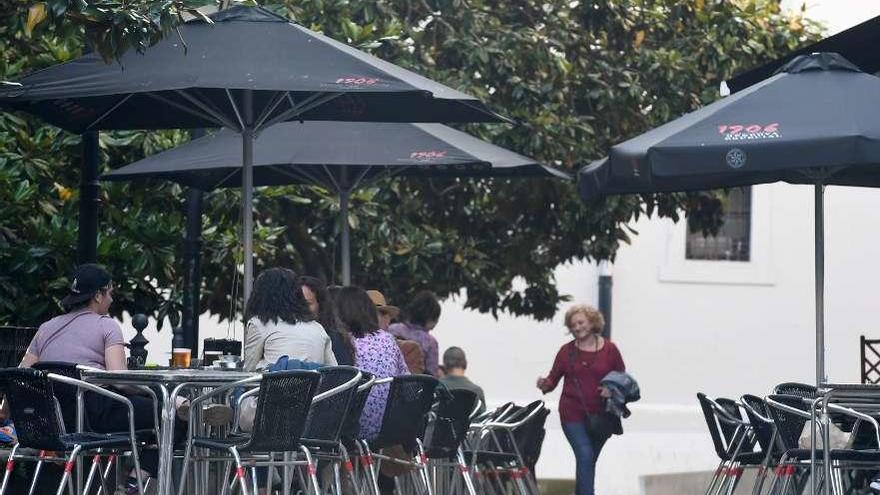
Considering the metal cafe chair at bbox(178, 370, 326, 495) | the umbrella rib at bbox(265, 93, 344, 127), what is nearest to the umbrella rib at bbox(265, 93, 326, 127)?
the umbrella rib at bbox(265, 93, 344, 127)

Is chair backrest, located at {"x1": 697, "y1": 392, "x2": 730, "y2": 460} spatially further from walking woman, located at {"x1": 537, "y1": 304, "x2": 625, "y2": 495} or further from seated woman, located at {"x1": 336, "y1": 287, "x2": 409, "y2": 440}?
walking woman, located at {"x1": 537, "y1": 304, "x2": 625, "y2": 495}

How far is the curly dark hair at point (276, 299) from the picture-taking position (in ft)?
30.1

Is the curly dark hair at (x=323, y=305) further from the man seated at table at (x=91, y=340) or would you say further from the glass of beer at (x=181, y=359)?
the man seated at table at (x=91, y=340)

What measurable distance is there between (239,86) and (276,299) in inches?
41.2

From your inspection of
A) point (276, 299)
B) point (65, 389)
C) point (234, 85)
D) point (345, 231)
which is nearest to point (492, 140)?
point (345, 231)

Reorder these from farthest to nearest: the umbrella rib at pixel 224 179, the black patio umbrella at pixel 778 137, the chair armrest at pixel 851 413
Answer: the umbrella rib at pixel 224 179 < the black patio umbrella at pixel 778 137 < the chair armrest at pixel 851 413

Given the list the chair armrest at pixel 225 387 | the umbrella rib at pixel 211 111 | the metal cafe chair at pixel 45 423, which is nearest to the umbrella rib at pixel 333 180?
the umbrella rib at pixel 211 111

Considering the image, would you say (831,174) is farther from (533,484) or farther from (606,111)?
(606,111)

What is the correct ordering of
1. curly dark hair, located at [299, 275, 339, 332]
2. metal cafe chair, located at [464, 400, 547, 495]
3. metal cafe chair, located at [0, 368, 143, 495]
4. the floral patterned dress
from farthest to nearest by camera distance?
1. metal cafe chair, located at [464, 400, 547, 495]
2. curly dark hair, located at [299, 275, 339, 332]
3. the floral patterned dress
4. metal cafe chair, located at [0, 368, 143, 495]

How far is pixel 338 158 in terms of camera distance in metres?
11.9

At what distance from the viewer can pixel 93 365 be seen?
8.92 metres

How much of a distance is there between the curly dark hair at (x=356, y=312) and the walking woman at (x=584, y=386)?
3.15 m

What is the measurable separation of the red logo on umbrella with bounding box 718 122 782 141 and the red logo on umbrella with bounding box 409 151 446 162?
2.60m

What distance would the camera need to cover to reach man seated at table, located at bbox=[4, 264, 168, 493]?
8.86 metres
